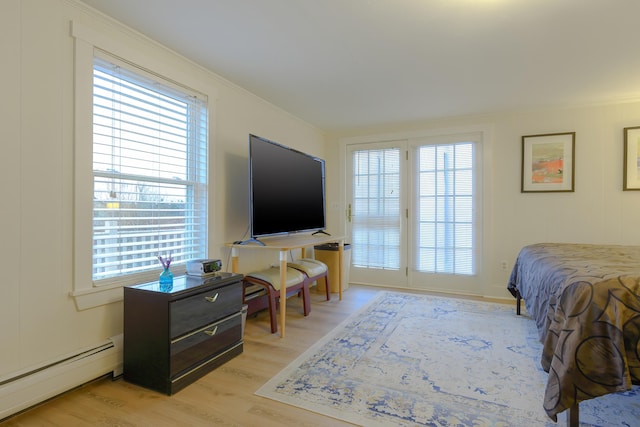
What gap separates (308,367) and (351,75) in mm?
2291

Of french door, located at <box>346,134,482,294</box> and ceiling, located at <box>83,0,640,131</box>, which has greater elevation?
A: ceiling, located at <box>83,0,640,131</box>

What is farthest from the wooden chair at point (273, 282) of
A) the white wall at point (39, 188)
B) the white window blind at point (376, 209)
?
the white window blind at point (376, 209)

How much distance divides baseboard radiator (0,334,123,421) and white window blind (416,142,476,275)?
345cm

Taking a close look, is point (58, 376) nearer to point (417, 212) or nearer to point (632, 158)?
point (417, 212)

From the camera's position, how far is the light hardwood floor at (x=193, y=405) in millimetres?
1612

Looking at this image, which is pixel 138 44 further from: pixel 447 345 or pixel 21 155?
pixel 447 345

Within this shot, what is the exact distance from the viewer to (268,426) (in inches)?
62.2

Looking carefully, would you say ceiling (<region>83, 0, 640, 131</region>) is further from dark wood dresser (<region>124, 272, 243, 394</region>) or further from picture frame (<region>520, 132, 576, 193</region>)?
dark wood dresser (<region>124, 272, 243, 394</region>)

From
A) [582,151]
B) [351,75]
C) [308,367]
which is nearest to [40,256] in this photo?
[308,367]

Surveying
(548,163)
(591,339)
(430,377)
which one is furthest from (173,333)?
(548,163)

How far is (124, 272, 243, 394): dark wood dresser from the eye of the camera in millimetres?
1856

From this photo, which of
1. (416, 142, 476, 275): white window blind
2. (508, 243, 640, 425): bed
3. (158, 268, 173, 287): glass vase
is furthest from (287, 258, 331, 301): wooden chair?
(508, 243, 640, 425): bed

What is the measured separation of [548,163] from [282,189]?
293 cm

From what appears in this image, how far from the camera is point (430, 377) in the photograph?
2.05 metres
